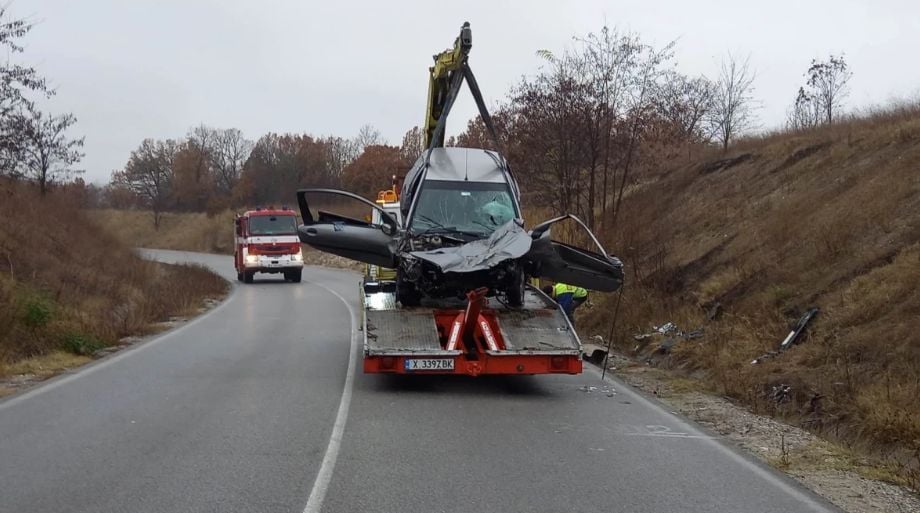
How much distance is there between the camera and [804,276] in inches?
516

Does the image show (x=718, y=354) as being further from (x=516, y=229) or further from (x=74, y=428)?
(x=74, y=428)

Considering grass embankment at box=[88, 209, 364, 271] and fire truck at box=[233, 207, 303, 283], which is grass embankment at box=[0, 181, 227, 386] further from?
grass embankment at box=[88, 209, 364, 271]

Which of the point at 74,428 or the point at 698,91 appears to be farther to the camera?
the point at 698,91

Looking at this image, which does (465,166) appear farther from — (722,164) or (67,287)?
(722,164)

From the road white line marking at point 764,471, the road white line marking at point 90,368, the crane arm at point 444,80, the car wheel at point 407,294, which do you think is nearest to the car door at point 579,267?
the car wheel at point 407,294

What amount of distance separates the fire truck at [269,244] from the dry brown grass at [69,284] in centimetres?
160

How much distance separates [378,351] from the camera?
10.0 metres

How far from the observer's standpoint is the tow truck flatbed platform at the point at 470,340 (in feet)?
32.9

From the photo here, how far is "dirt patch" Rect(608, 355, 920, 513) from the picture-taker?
6.55 metres

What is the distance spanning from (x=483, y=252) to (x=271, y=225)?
2729cm

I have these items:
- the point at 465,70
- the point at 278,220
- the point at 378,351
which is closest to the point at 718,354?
the point at 378,351

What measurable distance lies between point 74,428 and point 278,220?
29.0m

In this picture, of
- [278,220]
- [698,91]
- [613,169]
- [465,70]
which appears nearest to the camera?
[465,70]

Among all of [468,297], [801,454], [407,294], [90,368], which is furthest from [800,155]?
[90,368]
